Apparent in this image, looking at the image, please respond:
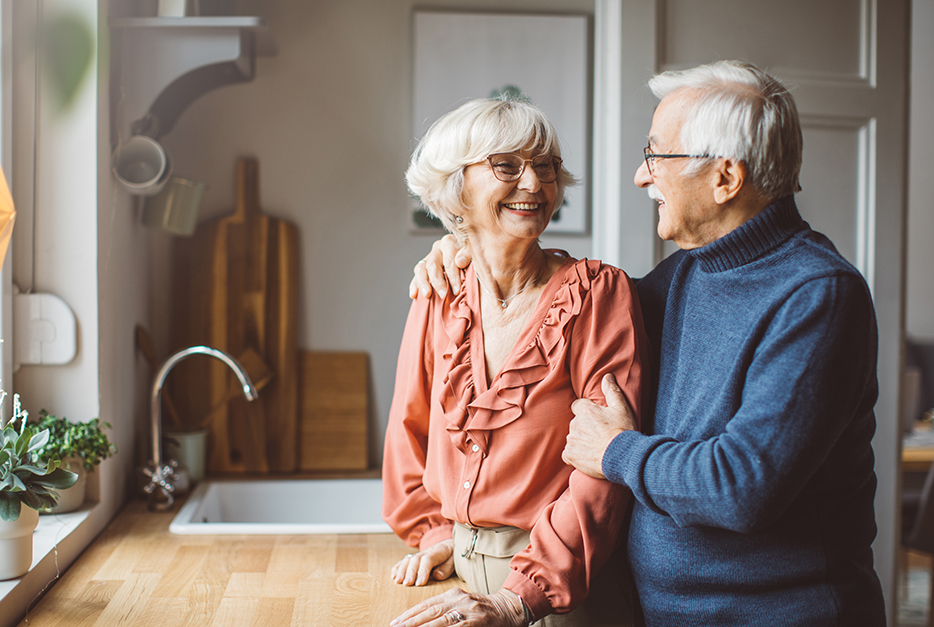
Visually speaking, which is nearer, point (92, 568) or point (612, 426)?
point (612, 426)

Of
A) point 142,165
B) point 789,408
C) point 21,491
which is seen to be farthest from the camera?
point 142,165

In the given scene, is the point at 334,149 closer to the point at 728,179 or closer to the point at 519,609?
the point at 728,179

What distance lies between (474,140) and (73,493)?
1.09 metres

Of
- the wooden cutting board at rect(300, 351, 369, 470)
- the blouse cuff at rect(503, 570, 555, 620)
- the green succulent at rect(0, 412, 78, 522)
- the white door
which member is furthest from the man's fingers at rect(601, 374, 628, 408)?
the wooden cutting board at rect(300, 351, 369, 470)

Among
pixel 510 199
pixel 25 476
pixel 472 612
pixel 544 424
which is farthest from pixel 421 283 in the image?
pixel 25 476

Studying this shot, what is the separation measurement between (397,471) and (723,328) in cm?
65

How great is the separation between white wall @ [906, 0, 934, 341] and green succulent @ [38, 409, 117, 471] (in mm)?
4041

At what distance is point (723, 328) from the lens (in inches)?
38.6

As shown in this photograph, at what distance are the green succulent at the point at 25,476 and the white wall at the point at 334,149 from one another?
0.93m

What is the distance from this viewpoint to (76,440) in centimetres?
137

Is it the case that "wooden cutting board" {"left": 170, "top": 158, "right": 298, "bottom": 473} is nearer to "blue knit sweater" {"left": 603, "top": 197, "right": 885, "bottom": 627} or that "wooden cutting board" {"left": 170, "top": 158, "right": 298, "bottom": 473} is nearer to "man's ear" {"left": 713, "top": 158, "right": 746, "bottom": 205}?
"blue knit sweater" {"left": 603, "top": 197, "right": 885, "bottom": 627}

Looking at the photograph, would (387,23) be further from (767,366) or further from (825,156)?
(767,366)

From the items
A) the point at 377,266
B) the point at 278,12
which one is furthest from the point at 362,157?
the point at 278,12

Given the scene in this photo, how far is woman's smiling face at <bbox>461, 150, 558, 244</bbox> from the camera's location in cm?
111
